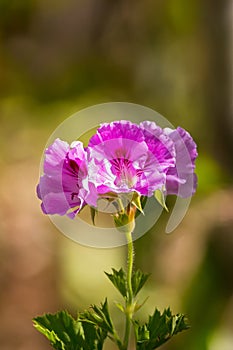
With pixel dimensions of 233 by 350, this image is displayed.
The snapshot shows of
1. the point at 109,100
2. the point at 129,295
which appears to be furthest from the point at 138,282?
the point at 109,100

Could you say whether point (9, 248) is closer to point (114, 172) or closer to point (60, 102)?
point (60, 102)

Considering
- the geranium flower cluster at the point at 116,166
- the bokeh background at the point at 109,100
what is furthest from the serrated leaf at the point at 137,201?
the bokeh background at the point at 109,100

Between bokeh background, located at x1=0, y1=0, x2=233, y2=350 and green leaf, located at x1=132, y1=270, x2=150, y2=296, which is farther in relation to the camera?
bokeh background, located at x1=0, y1=0, x2=233, y2=350

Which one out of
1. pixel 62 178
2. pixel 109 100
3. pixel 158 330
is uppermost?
pixel 109 100

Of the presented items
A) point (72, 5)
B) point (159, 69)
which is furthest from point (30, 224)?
point (72, 5)

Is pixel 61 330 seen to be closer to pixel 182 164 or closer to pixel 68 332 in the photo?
pixel 68 332

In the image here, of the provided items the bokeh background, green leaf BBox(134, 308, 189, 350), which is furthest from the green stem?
the bokeh background

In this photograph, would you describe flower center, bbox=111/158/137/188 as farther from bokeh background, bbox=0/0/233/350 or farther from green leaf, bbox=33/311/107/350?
bokeh background, bbox=0/0/233/350
